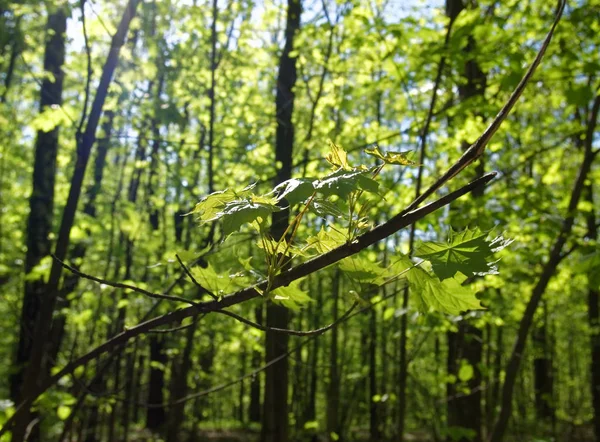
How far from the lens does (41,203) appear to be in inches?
276

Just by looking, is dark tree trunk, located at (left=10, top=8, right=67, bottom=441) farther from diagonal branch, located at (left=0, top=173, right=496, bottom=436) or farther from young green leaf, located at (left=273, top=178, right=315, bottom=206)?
young green leaf, located at (left=273, top=178, right=315, bottom=206)

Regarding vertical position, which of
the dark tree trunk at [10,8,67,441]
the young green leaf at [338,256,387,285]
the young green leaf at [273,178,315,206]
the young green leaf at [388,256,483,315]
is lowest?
the young green leaf at [388,256,483,315]

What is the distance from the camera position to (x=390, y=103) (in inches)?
307

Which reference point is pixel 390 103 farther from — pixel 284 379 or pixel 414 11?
pixel 284 379

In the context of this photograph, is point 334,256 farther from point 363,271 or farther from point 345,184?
point 363,271

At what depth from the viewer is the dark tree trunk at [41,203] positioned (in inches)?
247

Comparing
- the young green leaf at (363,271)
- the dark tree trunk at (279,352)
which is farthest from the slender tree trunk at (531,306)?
the young green leaf at (363,271)

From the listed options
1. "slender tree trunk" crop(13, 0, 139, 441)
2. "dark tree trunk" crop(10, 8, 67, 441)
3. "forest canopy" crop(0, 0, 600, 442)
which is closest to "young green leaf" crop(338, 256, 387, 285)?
"forest canopy" crop(0, 0, 600, 442)

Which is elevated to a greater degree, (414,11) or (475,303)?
(414,11)

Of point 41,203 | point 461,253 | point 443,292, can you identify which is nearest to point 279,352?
point 443,292

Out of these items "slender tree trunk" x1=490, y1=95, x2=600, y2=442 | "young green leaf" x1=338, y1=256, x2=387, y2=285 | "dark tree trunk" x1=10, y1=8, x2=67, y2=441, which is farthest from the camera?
"dark tree trunk" x1=10, y1=8, x2=67, y2=441

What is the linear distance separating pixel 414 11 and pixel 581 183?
3.48m

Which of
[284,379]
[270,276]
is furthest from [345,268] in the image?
[284,379]

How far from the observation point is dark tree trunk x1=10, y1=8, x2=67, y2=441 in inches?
247
